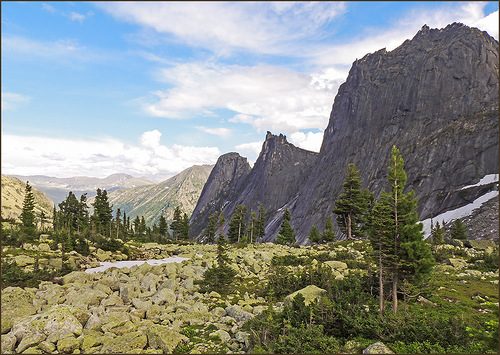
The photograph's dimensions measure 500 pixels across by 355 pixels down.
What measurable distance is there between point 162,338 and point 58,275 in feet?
75.8

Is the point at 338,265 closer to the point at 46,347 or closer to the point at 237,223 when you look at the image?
the point at 46,347

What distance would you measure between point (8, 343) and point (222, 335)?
1176cm

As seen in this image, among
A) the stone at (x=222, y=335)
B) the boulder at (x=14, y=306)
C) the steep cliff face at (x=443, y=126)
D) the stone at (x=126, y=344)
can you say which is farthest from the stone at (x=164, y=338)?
the steep cliff face at (x=443, y=126)

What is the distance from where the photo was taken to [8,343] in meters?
18.5

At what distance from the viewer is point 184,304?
26.0 meters

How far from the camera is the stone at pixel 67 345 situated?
60.4 ft

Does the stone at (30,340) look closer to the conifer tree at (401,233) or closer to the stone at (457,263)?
the conifer tree at (401,233)

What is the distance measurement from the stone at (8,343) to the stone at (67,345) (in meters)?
2.44

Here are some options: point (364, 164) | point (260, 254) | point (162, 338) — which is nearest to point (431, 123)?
point (364, 164)

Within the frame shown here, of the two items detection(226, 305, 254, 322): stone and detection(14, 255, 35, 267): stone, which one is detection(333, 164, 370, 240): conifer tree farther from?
detection(14, 255, 35, 267): stone

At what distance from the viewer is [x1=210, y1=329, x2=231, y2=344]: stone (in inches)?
779

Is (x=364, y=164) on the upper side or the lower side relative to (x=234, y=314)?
upper

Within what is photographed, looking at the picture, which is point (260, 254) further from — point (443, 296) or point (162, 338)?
point (162, 338)

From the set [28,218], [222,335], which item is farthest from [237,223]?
[222,335]
